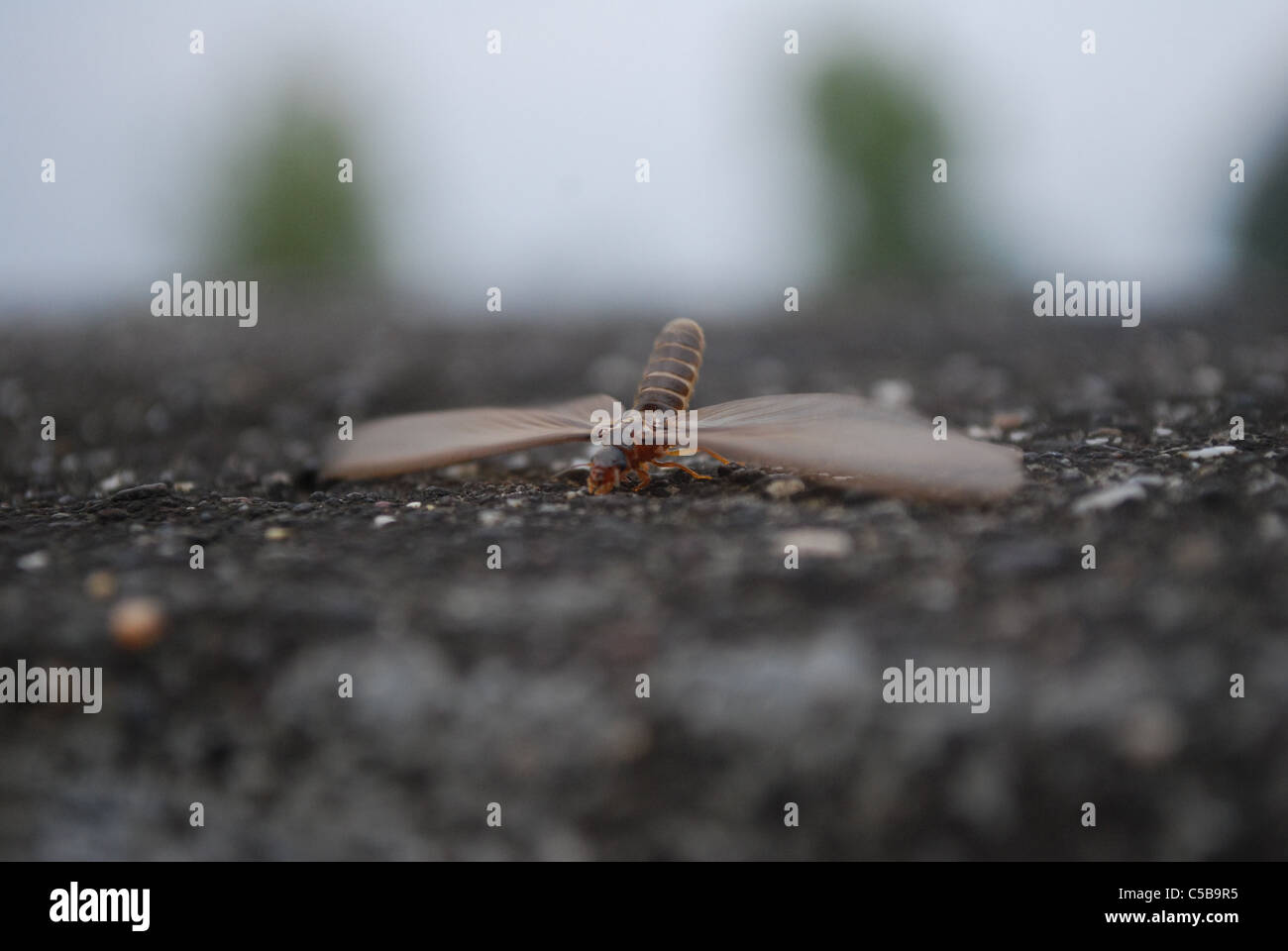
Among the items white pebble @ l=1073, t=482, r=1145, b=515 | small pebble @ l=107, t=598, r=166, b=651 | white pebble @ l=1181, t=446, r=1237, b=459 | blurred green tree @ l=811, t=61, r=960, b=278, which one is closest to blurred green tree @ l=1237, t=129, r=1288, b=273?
blurred green tree @ l=811, t=61, r=960, b=278

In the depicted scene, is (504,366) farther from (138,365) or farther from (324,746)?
(324,746)

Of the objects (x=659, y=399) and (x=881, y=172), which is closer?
(x=659, y=399)

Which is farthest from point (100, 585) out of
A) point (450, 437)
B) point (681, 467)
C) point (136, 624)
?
point (681, 467)

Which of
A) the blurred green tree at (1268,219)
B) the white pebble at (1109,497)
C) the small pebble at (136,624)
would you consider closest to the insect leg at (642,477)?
the white pebble at (1109,497)

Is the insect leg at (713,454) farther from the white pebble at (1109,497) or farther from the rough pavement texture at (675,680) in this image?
the white pebble at (1109,497)

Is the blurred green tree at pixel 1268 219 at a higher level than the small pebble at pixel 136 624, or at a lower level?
higher

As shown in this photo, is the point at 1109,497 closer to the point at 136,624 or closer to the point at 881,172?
the point at 136,624

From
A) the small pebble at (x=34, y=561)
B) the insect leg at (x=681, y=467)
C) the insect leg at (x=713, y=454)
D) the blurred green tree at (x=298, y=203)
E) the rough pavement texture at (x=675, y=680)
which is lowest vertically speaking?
the rough pavement texture at (x=675, y=680)

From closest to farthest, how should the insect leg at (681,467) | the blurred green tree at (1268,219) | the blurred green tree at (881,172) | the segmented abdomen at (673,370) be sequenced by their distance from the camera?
the insect leg at (681,467)
the segmented abdomen at (673,370)
the blurred green tree at (1268,219)
the blurred green tree at (881,172)
